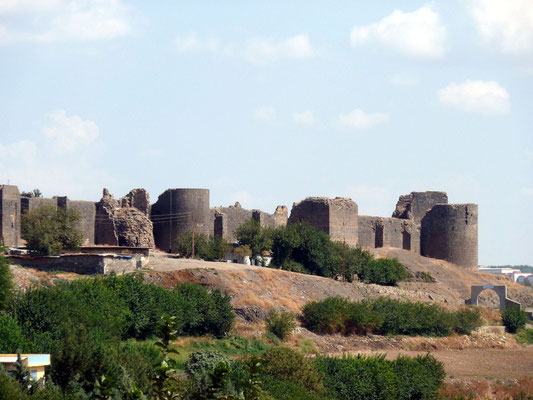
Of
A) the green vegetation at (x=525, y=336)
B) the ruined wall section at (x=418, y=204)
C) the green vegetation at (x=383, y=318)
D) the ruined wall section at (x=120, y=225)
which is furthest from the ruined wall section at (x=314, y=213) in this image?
the green vegetation at (x=525, y=336)

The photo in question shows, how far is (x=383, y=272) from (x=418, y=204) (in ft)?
36.0

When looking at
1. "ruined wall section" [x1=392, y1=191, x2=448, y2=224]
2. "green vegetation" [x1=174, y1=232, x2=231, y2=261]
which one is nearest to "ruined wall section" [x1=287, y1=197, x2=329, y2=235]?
"green vegetation" [x1=174, y1=232, x2=231, y2=261]

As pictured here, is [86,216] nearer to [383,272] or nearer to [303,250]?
[303,250]

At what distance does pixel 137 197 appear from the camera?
44.7m

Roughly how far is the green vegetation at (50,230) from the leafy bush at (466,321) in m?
15.4

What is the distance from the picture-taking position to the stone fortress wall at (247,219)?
41531mm

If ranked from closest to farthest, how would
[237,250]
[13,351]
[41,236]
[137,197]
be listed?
[13,351] < [41,236] < [237,250] < [137,197]

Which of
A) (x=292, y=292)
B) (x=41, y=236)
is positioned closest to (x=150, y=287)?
(x=41, y=236)

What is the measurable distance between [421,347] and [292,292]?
5143 mm

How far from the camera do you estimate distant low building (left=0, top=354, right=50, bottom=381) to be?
1770cm

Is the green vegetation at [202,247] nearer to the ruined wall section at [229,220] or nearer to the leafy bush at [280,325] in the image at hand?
the ruined wall section at [229,220]

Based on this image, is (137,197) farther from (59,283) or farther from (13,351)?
(13,351)

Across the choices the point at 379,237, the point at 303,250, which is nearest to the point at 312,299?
the point at 303,250

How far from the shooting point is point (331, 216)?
47.9 meters
